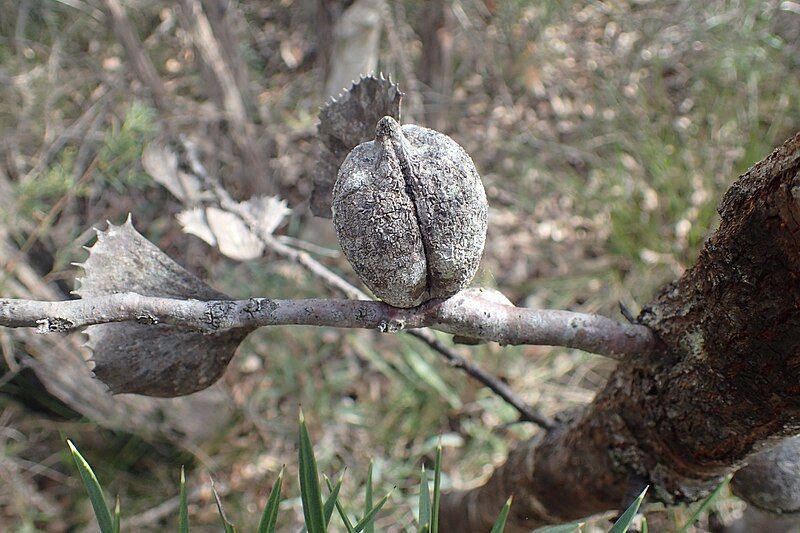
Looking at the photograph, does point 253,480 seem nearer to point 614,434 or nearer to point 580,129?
point 614,434

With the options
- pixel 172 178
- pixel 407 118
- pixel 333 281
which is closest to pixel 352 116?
pixel 333 281

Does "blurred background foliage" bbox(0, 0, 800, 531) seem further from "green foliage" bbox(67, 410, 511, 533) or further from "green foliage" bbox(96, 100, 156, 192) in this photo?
"green foliage" bbox(67, 410, 511, 533)

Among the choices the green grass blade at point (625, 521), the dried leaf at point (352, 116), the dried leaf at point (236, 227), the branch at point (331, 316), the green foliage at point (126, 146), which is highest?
the green foliage at point (126, 146)

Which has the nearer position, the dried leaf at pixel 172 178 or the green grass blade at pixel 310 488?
the green grass blade at pixel 310 488

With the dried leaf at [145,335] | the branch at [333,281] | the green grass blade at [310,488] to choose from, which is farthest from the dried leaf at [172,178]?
the green grass blade at [310,488]

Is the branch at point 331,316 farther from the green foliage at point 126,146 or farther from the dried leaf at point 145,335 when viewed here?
the green foliage at point 126,146

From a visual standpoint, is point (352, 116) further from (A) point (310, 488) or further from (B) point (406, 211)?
(A) point (310, 488)

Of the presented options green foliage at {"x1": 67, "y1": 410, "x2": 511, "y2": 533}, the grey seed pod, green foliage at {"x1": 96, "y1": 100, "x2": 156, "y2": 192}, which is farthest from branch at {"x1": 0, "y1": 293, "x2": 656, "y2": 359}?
green foliage at {"x1": 96, "y1": 100, "x2": 156, "y2": 192}
